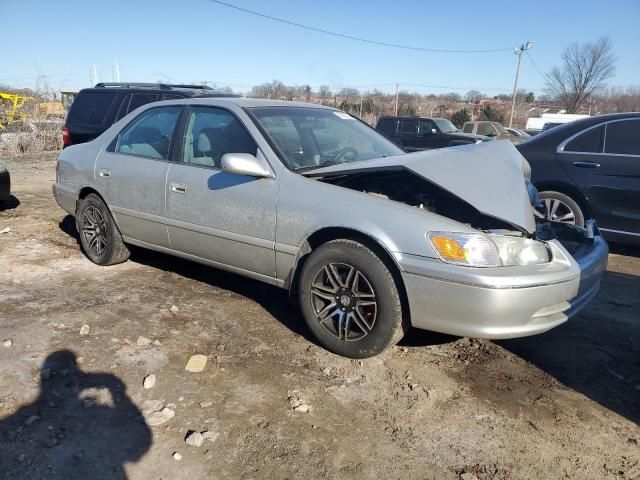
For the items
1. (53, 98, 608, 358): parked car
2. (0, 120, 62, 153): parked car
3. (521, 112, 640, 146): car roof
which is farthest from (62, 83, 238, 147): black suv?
(0, 120, 62, 153): parked car

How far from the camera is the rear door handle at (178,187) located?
3.93 m

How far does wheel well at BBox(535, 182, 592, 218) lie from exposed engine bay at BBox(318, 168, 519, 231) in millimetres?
2869

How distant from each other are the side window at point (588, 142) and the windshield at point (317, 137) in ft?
8.27

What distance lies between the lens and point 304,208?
330 centimetres

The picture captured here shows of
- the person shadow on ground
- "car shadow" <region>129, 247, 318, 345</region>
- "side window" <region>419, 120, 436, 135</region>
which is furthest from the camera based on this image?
"side window" <region>419, 120, 436, 135</region>

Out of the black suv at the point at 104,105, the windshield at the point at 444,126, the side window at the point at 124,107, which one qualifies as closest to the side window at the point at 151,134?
the black suv at the point at 104,105

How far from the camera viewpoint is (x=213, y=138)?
3943 mm

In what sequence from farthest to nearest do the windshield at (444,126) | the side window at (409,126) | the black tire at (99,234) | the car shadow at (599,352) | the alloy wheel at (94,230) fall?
the windshield at (444,126) → the side window at (409,126) → the alloy wheel at (94,230) → the black tire at (99,234) → the car shadow at (599,352)

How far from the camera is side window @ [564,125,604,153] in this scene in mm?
5633

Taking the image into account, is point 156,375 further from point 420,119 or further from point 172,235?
point 420,119

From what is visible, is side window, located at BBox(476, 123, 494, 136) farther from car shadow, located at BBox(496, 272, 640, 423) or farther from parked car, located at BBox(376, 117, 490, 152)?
car shadow, located at BBox(496, 272, 640, 423)

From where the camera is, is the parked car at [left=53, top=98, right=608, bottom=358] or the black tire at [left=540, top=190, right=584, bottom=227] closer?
the parked car at [left=53, top=98, right=608, bottom=358]

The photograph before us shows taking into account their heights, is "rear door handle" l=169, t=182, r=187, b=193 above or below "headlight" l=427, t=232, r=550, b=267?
above

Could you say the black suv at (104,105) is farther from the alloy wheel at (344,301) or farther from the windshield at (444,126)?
the windshield at (444,126)
